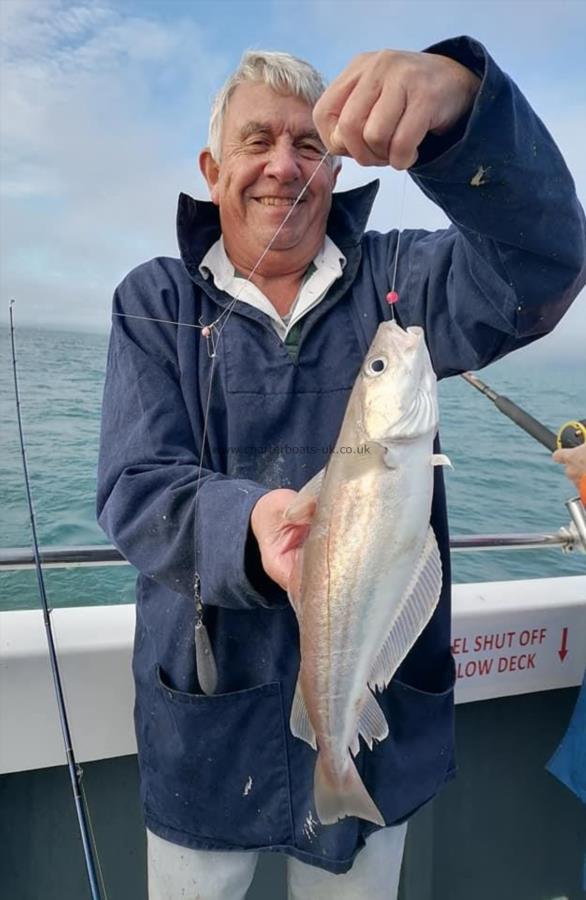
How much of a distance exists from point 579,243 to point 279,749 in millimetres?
1412

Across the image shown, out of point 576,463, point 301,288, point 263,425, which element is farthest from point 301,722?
point 301,288

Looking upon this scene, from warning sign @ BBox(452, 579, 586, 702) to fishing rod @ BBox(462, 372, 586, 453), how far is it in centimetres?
69

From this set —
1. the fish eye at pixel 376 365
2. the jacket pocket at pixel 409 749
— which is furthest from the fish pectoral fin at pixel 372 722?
the fish eye at pixel 376 365

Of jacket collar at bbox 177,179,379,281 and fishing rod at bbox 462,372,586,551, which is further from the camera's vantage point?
fishing rod at bbox 462,372,586,551

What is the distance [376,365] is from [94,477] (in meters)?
5.18

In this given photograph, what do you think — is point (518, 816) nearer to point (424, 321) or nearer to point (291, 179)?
point (424, 321)

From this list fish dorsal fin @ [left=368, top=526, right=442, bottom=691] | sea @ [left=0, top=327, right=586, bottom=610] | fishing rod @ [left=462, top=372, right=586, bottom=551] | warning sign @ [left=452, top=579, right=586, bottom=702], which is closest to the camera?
fish dorsal fin @ [left=368, top=526, right=442, bottom=691]

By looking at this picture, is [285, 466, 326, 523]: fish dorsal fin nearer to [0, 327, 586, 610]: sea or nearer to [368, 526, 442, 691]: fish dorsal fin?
[368, 526, 442, 691]: fish dorsal fin

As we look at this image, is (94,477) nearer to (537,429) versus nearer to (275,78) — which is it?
(537,429)

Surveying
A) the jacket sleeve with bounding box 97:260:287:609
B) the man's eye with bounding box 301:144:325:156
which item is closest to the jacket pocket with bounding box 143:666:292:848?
the jacket sleeve with bounding box 97:260:287:609

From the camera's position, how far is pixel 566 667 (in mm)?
2840

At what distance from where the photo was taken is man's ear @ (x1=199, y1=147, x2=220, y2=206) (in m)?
2.05

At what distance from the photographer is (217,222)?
6.85ft

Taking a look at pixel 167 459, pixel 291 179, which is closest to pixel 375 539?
pixel 167 459
